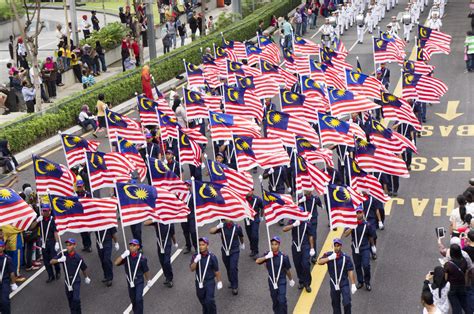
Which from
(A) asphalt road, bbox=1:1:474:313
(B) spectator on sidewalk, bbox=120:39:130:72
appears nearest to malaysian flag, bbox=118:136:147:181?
(A) asphalt road, bbox=1:1:474:313

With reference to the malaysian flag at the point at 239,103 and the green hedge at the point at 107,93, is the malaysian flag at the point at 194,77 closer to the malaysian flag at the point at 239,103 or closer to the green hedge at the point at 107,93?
the malaysian flag at the point at 239,103

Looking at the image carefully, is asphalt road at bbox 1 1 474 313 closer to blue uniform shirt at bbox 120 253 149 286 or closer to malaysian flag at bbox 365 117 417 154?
blue uniform shirt at bbox 120 253 149 286

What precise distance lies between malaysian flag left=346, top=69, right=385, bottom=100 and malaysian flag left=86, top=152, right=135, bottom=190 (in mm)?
8907

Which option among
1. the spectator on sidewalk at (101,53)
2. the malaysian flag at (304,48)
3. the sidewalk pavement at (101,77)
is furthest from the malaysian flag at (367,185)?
the spectator on sidewalk at (101,53)

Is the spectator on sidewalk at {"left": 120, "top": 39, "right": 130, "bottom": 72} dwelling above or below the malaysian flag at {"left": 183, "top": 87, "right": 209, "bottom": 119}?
below

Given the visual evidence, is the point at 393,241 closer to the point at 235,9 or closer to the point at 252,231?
the point at 252,231

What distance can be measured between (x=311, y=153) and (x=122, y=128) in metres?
5.50

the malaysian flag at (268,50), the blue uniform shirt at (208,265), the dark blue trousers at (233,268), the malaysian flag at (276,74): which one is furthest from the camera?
the malaysian flag at (268,50)

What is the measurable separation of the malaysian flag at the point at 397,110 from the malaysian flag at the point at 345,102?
2.52ft

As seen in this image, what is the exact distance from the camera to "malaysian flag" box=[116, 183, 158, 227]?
Result: 18.8 metres

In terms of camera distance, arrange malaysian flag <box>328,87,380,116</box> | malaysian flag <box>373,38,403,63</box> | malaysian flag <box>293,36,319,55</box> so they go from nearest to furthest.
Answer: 1. malaysian flag <box>328,87,380,116</box>
2. malaysian flag <box>373,38,403,63</box>
3. malaysian flag <box>293,36,319,55</box>

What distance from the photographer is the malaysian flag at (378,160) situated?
21531 millimetres

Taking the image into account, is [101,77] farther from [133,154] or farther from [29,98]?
[133,154]

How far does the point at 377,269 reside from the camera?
765 inches
